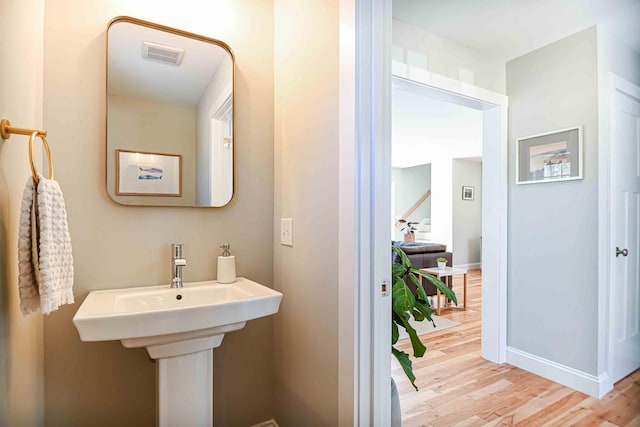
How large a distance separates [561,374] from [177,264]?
2.60 m

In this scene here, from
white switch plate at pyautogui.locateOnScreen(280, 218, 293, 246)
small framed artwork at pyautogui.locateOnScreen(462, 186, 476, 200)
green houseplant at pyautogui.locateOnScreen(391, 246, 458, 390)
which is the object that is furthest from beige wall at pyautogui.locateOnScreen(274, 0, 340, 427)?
small framed artwork at pyautogui.locateOnScreen(462, 186, 476, 200)

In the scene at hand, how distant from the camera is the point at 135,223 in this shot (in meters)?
1.41

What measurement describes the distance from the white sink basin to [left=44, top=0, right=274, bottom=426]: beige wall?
129 mm

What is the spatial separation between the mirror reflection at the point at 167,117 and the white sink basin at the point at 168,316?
15.8 inches

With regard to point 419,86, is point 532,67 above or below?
above

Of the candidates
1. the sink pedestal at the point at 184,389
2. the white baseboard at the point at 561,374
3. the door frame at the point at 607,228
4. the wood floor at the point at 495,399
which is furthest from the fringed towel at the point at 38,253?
Result: the white baseboard at the point at 561,374

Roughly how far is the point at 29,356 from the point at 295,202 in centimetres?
108

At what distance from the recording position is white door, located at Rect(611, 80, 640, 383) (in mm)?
1997

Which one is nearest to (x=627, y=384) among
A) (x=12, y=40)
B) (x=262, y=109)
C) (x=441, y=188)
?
(x=262, y=109)

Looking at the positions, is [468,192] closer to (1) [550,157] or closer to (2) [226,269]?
(1) [550,157]

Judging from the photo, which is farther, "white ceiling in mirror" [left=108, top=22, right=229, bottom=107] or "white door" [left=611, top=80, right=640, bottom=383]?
"white door" [left=611, top=80, right=640, bottom=383]

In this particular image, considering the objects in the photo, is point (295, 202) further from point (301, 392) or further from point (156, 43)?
point (156, 43)

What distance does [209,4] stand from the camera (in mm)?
1551

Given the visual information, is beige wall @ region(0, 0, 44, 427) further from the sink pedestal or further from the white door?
the white door
